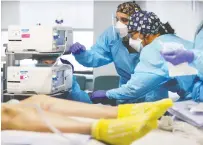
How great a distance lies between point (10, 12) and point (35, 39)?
2.64 meters

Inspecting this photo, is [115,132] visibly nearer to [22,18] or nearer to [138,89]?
[138,89]

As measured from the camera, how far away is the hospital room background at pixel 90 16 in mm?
4371

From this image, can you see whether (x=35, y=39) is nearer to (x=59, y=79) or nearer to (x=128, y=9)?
(x=59, y=79)

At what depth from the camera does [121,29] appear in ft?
9.65

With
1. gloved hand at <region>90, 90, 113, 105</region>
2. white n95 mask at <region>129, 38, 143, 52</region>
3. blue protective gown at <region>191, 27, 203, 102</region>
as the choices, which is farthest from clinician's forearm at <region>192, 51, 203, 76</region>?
gloved hand at <region>90, 90, 113, 105</region>

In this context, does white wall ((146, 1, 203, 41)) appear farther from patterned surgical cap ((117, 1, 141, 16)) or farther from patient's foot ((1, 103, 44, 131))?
patient's foot ((1, 103, 44, 131))

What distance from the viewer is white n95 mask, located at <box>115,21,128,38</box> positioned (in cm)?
292

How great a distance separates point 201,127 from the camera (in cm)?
188

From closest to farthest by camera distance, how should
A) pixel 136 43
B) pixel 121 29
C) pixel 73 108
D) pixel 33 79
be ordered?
pixel 73 108 < pixel 33 79 < pixel 136 43 < pixel 121 29

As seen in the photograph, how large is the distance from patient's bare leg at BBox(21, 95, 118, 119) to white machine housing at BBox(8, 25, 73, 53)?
844 millimetres

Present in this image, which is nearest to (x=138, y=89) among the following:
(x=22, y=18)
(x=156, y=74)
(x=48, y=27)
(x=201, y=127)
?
(x=156, y=74)

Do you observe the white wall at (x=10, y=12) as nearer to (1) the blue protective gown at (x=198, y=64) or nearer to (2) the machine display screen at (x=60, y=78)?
(2) the machine display screen at (x=60, y=78)

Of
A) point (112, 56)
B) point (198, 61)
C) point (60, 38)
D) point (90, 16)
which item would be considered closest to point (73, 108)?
point (198, 61)

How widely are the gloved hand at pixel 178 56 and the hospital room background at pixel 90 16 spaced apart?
7.49 ft
